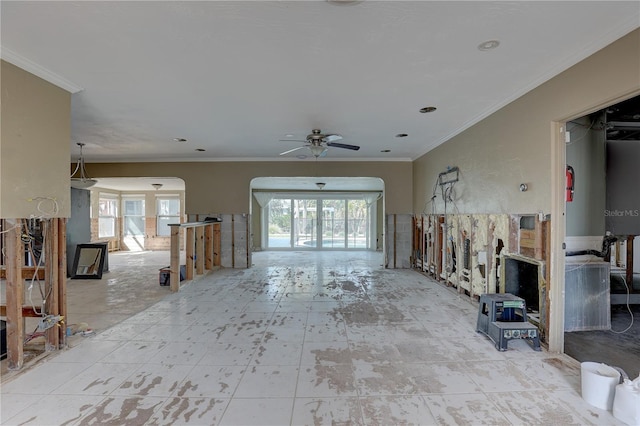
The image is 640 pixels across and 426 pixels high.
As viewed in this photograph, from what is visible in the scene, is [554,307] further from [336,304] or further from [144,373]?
[144,373]

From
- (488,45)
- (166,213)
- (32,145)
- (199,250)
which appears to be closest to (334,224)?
(199,250)

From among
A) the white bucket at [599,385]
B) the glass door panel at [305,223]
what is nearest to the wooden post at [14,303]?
the white bucket at [599,385]

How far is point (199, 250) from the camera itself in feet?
20.6

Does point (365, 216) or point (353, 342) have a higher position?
point (365, 216)

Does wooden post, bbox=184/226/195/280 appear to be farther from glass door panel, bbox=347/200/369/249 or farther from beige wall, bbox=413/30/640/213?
glass door panel, bbox=347/200/369/249

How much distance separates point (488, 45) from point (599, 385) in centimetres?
254

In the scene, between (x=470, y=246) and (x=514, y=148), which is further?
(x=470, y=246)

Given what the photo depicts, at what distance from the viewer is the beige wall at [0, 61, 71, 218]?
2391 millimetres

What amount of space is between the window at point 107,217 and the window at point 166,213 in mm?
1576

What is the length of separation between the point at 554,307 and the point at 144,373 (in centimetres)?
370

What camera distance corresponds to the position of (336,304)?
169 inches

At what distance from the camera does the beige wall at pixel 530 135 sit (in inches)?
84.8

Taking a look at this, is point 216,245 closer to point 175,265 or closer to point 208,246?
point 208,246

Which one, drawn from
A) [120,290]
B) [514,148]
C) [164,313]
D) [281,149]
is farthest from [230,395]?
[281,149]
